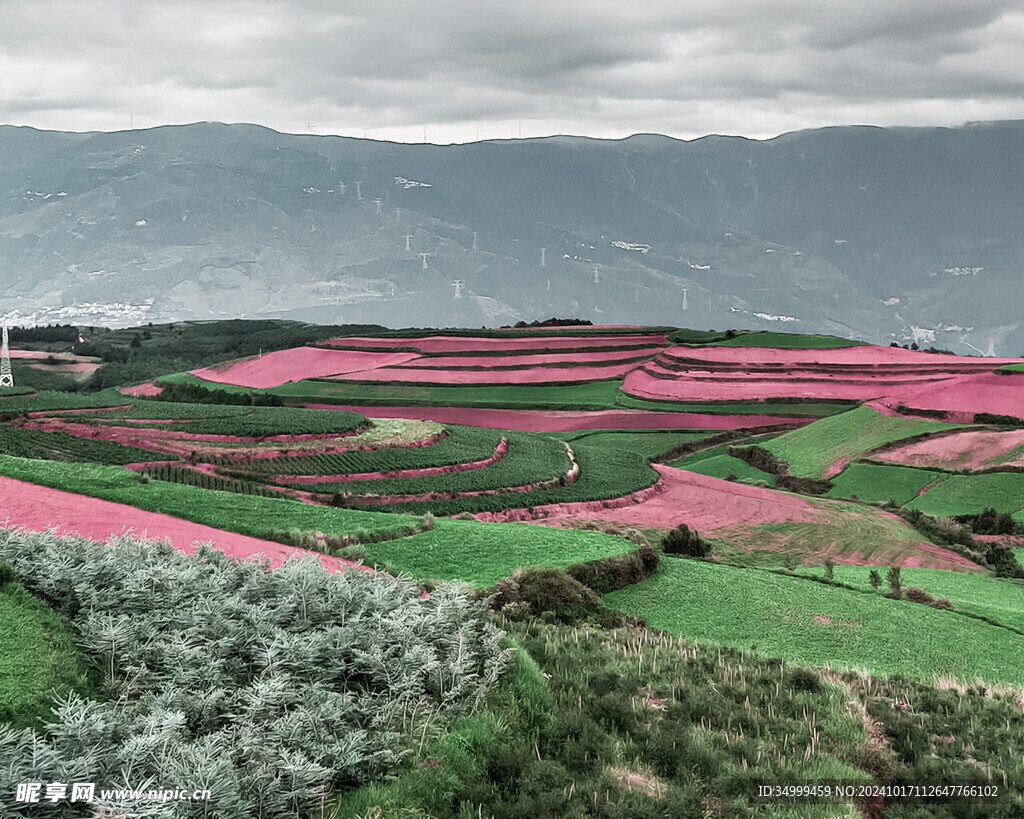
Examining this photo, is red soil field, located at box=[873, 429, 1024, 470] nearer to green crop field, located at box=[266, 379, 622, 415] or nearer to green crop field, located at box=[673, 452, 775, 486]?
green crop field, located at box=[673, 452, 775, 486]

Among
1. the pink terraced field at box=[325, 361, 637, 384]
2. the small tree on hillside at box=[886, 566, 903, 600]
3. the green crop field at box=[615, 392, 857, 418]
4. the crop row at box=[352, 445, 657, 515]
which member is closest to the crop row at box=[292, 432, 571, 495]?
the crop row at box=[352, 445, 657, 515]

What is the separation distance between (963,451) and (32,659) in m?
50.5

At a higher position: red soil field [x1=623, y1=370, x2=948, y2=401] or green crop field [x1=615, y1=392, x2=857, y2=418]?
red soil field [x1=623, y1=370, x2=948, y2=401]

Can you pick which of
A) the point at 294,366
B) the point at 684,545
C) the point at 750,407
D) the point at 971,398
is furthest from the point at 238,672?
the point at 294,366

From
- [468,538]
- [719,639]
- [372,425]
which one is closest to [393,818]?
[719,639]

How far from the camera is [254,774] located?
681cm

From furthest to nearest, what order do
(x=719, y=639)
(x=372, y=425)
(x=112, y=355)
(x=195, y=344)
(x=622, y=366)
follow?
(x=195, y=344) → (x=112, y=355) → (x=622, y=366) → (x=372, y=425) → (x=719, y=639)

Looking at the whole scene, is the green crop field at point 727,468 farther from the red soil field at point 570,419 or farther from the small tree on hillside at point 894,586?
the small tree on hillside at point 894,586

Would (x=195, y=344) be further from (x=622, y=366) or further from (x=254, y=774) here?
(x=254, y=774)

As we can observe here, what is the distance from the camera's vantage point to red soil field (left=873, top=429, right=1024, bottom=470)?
47531 mm

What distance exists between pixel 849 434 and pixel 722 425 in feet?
41.2

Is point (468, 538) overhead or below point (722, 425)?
overhead

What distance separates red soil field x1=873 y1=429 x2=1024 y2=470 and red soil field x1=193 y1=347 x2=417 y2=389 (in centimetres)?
Result: 4949

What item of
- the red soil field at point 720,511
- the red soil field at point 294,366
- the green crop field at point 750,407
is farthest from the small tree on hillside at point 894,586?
the red soil field at point 294,366
